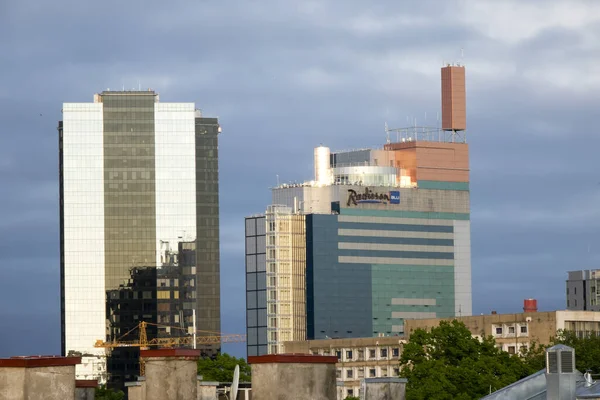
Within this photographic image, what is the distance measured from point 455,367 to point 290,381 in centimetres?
12326

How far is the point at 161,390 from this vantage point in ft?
135

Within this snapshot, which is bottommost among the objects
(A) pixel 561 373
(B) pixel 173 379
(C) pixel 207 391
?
(C) pixel 207 391

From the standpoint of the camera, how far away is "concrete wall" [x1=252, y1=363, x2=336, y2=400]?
35906 millimetres

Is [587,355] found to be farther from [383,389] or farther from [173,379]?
[173,379]

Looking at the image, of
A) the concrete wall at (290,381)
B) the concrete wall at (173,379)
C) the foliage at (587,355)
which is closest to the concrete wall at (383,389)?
the concrete wall at (173,379)

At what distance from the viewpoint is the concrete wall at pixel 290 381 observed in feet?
118

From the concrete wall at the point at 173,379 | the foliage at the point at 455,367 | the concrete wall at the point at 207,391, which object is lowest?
the foliage at the point at 455,367

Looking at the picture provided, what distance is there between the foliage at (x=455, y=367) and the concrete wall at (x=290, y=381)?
110639 millimetres

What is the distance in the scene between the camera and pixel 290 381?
36.0 m

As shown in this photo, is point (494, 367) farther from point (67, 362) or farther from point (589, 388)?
point (67, 362)

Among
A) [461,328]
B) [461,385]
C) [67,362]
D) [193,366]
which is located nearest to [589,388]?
[193,366]

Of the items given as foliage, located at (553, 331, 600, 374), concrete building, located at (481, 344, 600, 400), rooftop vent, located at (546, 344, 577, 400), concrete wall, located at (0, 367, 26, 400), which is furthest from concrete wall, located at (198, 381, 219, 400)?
foliage, located at (553, 331, 600, 374)

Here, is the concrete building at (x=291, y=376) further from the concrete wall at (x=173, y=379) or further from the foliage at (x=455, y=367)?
the foliage at (x=455, y=367)

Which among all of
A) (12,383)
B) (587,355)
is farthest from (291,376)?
(587,355)
